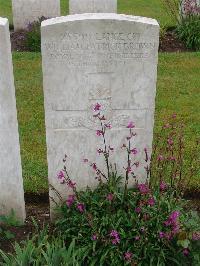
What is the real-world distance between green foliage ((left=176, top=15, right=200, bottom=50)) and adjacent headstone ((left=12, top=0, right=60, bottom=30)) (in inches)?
105

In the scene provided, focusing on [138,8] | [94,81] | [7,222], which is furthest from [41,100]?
[138,8]

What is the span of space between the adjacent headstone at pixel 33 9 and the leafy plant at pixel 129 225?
22.0 ft

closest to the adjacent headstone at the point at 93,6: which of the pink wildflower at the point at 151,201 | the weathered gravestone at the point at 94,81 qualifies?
the weathered gravestone at the point at 94,81

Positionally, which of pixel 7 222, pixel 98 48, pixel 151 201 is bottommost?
pixel 7 222

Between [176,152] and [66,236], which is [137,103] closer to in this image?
[66,236]

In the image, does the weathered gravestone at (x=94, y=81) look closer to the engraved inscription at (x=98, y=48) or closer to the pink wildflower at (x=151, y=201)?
the engraved inscription at (x=98, y=48)

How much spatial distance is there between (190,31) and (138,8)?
3841mm

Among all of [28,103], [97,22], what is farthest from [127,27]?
[28,103]

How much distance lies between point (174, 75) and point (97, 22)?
486 cm

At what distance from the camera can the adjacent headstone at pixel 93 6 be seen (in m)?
10.3

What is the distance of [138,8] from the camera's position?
1334cm

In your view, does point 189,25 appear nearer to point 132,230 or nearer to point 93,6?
point 93,6

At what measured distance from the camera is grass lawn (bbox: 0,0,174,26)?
1245cm

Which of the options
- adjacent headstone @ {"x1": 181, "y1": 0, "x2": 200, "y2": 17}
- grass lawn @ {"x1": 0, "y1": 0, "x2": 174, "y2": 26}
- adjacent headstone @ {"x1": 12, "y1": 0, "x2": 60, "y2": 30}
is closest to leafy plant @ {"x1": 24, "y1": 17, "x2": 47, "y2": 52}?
adjacent headstone @ {"x1": 12, "y1": 0, "x2": 60, "y2": 30}
